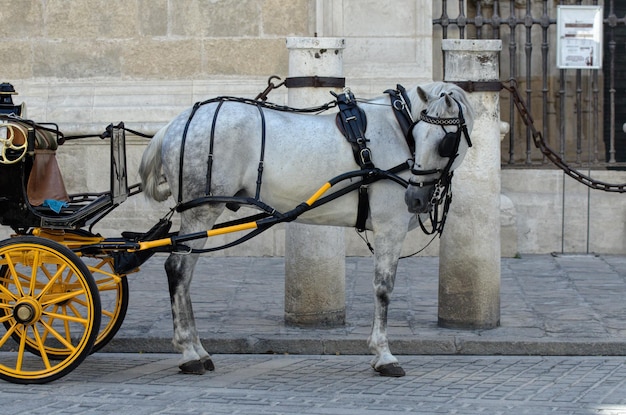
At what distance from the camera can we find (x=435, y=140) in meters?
7.04

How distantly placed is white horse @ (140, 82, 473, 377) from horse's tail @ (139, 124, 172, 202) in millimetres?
32

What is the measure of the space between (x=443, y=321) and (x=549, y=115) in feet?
16.3

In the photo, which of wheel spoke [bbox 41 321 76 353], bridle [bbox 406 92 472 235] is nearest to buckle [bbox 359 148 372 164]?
bridle [bbox 406 92 472 235]

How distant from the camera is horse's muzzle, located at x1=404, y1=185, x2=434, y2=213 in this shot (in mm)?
7055

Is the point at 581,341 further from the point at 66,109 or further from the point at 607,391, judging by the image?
the point at 66,109

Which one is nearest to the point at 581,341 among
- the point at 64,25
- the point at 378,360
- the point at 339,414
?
the point at 378,360

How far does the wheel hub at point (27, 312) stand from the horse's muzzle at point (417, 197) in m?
2.17

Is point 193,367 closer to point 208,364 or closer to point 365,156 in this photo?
point 208,364

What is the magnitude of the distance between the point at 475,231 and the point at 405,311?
0.97 metres

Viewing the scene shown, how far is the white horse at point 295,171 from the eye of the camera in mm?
7215

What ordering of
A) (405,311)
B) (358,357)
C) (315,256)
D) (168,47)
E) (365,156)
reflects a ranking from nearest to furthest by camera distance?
(365,156) < (358,357) < (315,256) < (405,311) < (168,47)

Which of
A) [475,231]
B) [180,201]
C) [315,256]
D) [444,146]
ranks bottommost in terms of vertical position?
[315,256]

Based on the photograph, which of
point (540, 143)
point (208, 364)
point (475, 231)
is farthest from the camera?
point (540, 143)

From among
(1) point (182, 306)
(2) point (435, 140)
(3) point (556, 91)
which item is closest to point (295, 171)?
(2) point (435, 140)
